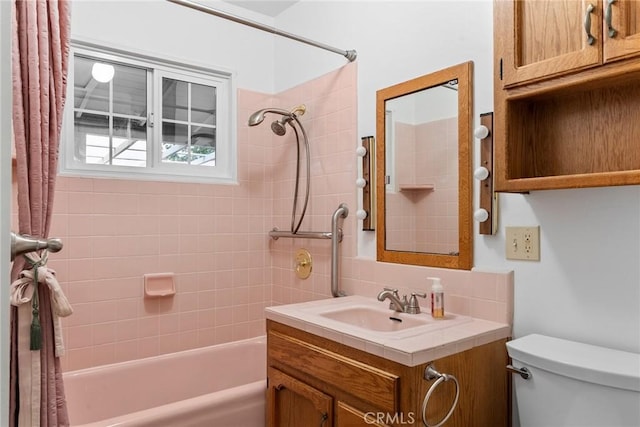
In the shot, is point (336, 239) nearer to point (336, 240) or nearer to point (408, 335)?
point (336, 240)

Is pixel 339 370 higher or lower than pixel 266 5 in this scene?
lower

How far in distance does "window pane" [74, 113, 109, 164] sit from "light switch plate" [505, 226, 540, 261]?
6.66ft

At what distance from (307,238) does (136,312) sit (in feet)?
3.34

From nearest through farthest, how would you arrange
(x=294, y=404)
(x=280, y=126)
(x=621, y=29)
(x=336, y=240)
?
1. (x=621, y=29)
2. (x=294, y=404)
3. (x=336, y=240)
4. (x=280, y=126)

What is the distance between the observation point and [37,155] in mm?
1479

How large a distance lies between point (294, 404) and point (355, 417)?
0.41 meters

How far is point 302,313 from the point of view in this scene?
1.82 metres

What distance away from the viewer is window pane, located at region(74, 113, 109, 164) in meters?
2.31

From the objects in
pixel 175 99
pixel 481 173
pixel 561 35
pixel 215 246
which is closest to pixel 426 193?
pixel 481 173

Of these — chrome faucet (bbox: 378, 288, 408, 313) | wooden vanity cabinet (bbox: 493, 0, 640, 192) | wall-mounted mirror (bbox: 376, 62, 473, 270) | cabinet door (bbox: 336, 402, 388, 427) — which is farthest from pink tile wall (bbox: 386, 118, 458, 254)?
cabinet door (bbox: 336, 402, 388, 427)

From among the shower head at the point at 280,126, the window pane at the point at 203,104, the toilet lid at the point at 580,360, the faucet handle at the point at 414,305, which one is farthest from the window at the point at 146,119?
the toilet lid at the point at 580,360

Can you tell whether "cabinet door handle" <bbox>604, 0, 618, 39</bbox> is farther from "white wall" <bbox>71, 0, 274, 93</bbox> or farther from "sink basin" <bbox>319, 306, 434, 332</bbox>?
"white wall" <bbox>71, 0, 274, 93</bbox>

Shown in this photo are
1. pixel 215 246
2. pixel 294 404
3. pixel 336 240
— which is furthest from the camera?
pixel 215 246

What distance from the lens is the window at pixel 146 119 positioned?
231cm
